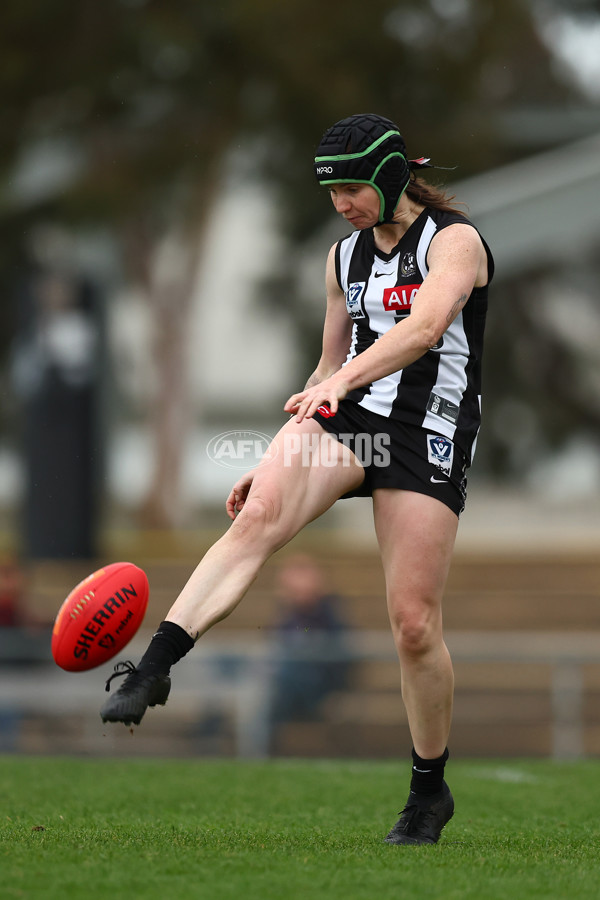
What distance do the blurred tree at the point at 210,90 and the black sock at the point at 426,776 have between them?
12.1 meters

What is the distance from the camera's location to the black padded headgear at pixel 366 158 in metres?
4.21

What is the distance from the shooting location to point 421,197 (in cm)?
445

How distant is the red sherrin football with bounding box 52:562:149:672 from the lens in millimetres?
4117

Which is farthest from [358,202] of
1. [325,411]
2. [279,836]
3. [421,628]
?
[279,836]

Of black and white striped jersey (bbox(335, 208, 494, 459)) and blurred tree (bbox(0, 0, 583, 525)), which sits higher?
→ blurred tree (bbox(0, 0, 583, 525))

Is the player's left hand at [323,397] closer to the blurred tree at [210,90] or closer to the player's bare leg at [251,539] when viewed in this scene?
the player's bare leg at [251,539]

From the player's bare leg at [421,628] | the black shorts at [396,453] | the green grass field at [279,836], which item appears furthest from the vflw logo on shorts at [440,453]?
the green grass field at [279,836]

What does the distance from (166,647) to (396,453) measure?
37.0 inches

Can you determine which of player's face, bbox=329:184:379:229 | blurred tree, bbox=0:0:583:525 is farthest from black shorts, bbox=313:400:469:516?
blurred tree, bbox=0:0:583:525

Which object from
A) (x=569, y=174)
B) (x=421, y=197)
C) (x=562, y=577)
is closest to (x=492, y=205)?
(x=569, y=174)

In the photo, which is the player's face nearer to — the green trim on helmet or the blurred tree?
the green trim on helmet

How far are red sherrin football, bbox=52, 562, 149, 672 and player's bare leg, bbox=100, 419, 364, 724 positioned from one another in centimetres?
31

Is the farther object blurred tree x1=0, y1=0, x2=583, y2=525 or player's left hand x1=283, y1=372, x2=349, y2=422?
blurred tree x1=0, y1=0, x2=583, y2=525

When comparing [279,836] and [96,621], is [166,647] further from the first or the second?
[279,836]
